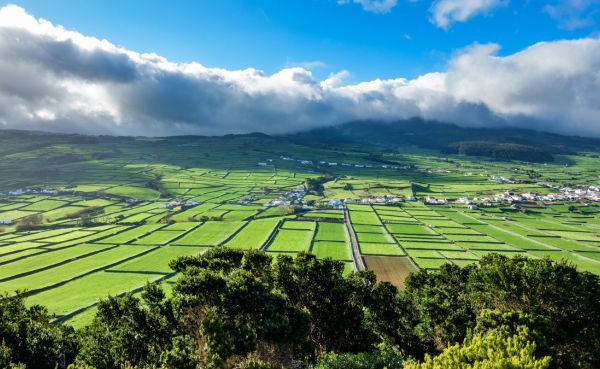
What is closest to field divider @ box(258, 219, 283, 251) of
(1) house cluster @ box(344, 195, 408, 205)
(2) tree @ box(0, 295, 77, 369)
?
(1) house cluster @ box(344, 195, 408, 205)

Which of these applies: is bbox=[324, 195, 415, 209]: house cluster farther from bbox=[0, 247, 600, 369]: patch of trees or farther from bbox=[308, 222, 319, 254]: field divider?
bbox=[0, 247, 600, 369]: patch of trees

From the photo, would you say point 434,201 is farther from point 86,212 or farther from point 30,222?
point 30,222

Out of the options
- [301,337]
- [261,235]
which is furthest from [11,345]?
[261,235]

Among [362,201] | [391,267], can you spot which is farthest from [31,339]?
[362,201]

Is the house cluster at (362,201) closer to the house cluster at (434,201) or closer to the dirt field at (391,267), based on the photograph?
the house cluster at (434,201)

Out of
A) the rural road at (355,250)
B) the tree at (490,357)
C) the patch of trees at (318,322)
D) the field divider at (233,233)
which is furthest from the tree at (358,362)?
the field divider at (233,233)

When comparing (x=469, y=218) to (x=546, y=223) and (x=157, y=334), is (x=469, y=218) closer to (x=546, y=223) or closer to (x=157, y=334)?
(x=546, y=223)
